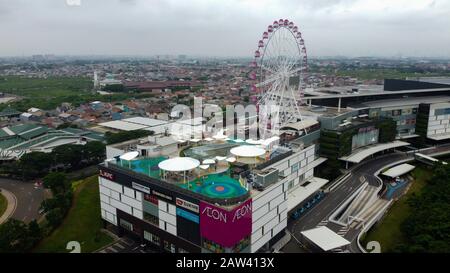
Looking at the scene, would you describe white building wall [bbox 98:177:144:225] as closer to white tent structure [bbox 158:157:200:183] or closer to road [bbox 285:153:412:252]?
white tent structure [bbox 158:157:200:183]

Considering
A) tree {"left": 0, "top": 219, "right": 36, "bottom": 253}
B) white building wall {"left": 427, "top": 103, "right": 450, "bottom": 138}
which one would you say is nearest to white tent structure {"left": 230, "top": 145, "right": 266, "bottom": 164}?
tree {"left": 0, "top": 219, "right": 36, "bottom": 253}

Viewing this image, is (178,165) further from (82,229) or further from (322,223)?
(322,223)

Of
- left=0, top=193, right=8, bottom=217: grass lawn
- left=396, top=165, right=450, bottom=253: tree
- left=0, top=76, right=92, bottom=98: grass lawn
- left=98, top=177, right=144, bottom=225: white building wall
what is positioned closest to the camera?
left=396, top=165, right=450, bottom=253: tree

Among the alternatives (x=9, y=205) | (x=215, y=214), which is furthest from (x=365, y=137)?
(x=9, y=205)

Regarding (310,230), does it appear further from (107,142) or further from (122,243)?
(107,142)

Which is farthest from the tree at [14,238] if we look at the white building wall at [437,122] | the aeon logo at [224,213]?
the white building wall at [437,122]
